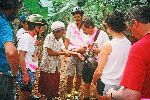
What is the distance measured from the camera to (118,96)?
9.37ft

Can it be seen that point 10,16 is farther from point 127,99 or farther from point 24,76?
point 24,76

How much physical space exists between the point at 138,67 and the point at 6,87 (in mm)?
1629

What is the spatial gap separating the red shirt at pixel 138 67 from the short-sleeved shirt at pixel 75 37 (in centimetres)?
556

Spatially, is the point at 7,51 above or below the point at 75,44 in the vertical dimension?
above

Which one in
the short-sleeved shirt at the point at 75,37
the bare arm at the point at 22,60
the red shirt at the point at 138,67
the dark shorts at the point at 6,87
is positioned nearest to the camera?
the red shirt at the point at 138,67

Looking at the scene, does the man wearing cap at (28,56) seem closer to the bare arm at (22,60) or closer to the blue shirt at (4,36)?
the bare arm at (22,60)

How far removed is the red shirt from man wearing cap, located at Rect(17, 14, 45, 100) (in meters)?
3.43

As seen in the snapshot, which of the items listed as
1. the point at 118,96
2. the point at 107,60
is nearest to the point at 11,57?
the point at 118,96

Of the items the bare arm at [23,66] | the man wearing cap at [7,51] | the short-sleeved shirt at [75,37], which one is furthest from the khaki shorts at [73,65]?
the man wearing cap at [7,51]

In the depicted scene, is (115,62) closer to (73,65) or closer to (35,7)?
(73,65)

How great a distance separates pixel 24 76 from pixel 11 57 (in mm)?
2575

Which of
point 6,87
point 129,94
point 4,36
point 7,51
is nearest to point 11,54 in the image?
point 7,51

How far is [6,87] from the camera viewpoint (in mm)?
3713

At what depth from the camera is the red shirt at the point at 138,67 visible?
2.65m
